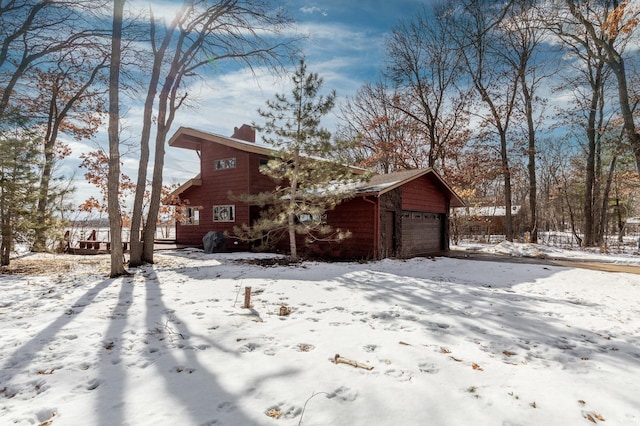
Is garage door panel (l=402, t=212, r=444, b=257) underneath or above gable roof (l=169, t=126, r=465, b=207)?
underneath

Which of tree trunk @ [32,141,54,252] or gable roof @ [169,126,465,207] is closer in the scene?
tree trunk @ [32,141,54,252]

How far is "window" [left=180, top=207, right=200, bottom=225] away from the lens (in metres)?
18.0

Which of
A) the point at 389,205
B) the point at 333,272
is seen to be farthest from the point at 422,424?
the point at 389,205

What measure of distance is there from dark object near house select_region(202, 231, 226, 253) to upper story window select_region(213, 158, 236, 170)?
3.48 metres

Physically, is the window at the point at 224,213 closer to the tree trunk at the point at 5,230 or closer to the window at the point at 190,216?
the window at the point at 190,216

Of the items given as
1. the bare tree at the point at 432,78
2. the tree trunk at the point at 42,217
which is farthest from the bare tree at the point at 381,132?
the tree trunk at the point at 42,217

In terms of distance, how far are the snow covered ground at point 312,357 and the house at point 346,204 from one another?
621 cm

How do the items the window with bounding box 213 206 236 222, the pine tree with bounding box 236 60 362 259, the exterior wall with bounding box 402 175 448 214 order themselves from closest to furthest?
the pine tree with bounding box 236 60 362 259 < the exterior wall with bounding box 402 175 448 214 < the window with bounding box 213 206 236 222

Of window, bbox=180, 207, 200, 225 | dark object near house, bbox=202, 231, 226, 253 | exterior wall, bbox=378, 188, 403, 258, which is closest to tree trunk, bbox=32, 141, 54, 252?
dark object near house, bbox=202, 231, 226, 253

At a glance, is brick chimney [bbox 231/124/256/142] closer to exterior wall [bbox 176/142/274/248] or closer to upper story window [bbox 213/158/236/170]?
exterior wall [bbox 176/142/274/248]

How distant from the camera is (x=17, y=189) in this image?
368 inches

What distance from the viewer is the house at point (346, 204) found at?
12766 millimetres

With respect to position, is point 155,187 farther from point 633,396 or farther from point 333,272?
point 633,396

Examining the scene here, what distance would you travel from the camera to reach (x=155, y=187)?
11281mm
